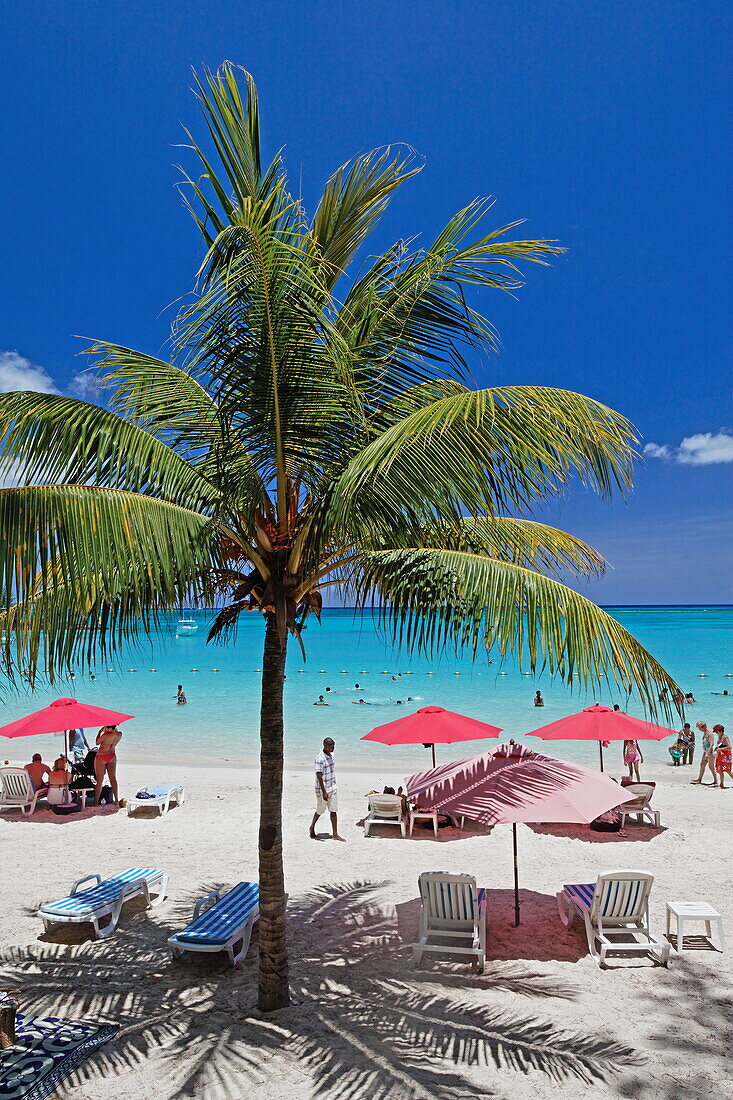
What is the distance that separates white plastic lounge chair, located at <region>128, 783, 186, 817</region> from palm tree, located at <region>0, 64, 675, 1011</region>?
7367mm

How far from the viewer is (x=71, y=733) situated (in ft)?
51.0

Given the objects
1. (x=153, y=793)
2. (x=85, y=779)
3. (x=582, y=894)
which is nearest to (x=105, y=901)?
(x=582, y=894)

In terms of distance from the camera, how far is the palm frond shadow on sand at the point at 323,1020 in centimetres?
484

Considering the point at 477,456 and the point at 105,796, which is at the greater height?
the point at 477,456

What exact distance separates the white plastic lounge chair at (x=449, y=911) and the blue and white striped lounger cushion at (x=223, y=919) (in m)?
1.61

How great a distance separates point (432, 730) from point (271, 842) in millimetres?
5419

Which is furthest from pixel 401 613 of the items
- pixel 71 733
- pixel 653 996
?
pixel 71 733

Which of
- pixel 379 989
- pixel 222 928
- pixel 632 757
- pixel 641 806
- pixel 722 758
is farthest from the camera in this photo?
pixel 722 758

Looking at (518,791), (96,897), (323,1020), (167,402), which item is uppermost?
(167,402)

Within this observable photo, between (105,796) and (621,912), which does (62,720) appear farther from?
(621,912)

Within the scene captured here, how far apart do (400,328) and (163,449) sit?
→ 6.88 feet

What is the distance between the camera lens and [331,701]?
113 feet

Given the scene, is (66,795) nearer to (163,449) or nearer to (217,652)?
(163,449)

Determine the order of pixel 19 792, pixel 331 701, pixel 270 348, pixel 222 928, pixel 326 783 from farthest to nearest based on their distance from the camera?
1. pixel 331 701
2. pixel 19 792
3. pixel 326 783
4. pixel 222 928
5. pixel 270 348
